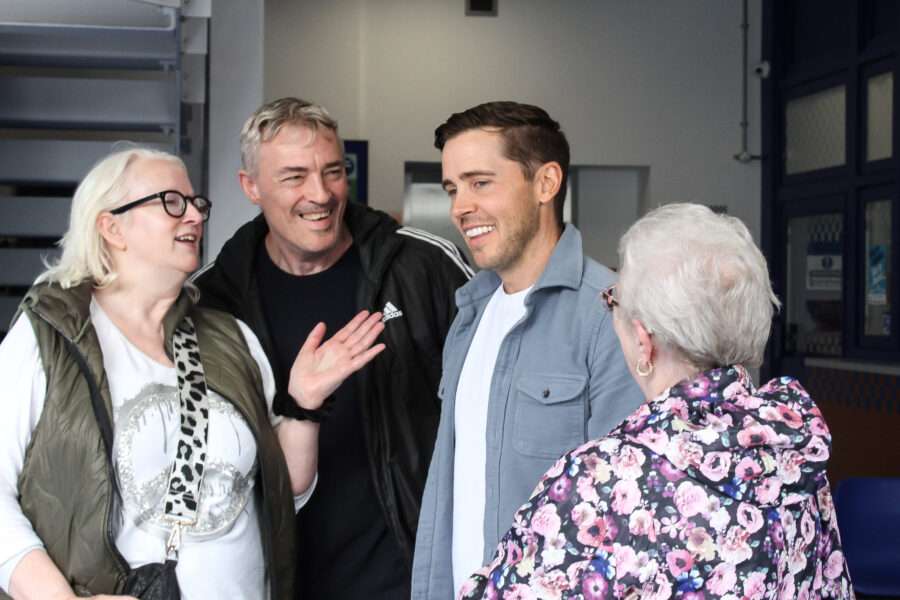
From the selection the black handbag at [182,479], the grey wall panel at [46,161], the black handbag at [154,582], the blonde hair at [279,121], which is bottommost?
the black handbag at [154,582]

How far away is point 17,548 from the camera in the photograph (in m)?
1.79

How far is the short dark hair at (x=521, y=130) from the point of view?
2100mm

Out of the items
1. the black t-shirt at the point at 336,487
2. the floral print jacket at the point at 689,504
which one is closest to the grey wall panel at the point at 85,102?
the black t-shirt at the point at 336,487

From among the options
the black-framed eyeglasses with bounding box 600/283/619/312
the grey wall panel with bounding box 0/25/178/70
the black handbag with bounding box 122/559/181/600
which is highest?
the grey wall panel with bounding box 0/25/178/70

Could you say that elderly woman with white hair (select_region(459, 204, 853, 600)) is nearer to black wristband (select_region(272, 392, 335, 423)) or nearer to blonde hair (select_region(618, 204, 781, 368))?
blonde hair (select_region(618, 204, 781, 368))

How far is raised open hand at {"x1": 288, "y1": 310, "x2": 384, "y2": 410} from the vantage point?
7.24 ft

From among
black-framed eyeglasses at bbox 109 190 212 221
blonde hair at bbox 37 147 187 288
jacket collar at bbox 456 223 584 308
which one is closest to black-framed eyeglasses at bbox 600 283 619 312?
jacket collar at bbox 456 223 584 308

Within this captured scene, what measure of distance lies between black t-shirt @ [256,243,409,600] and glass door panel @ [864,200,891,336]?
5.68 m

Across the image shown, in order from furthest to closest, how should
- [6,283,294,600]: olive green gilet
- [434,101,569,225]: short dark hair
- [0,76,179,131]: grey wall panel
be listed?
[0,76,179,131]: grey wall panel → [434,101,569,225]: short dark hair → [6,283,294,600]: olive green gilet

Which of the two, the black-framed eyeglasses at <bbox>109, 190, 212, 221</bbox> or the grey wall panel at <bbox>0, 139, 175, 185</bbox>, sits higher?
the grey wall panel at <bbox>0, 139, 175, 185</bbox>

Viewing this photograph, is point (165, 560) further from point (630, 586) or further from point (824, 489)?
point (824, 489)

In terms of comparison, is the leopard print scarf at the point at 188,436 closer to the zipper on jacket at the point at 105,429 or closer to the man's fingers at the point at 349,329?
the zipper on jacket at the point at 105,429

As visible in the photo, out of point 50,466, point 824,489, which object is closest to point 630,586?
point 824,489

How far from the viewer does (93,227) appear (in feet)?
6.78
